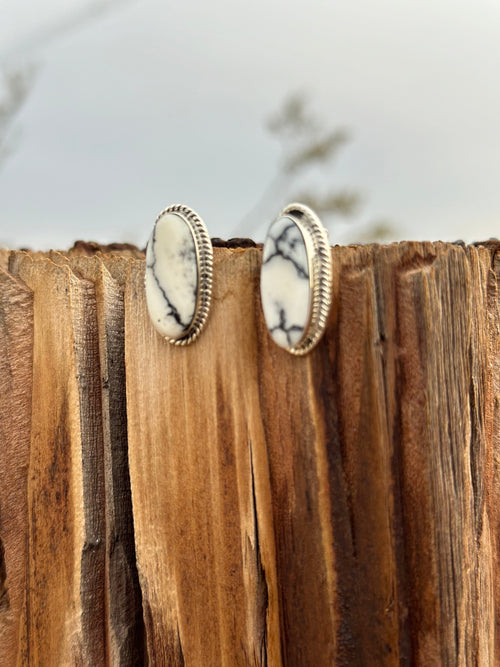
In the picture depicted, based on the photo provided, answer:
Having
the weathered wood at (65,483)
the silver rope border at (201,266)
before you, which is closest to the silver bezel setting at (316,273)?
the silver rope border at (201,266)

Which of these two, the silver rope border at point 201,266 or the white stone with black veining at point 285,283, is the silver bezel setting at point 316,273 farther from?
the silver rope border at point 201,266

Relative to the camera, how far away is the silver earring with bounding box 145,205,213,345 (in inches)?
29.5

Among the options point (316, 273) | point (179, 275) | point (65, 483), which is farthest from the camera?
point (65, 483)

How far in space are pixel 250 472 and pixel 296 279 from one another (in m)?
0.26

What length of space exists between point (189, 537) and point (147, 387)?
0.69 feet

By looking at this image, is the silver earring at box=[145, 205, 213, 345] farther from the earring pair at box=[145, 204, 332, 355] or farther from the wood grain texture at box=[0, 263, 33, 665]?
the wood grain texture at box=[0, 263, 33, 665]

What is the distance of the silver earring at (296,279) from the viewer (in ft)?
2.15

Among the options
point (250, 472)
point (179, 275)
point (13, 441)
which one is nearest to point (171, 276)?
point (179, 275)

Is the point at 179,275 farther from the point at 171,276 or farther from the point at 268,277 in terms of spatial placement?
the point at 268,277

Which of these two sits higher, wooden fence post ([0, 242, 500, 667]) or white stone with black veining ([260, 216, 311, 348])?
white stone with black veining ([260, 216, 311, 348])

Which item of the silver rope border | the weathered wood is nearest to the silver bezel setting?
the silver rope border

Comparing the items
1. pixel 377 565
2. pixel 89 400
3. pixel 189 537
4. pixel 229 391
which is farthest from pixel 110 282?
pixel 377 565

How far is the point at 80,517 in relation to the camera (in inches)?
33.9

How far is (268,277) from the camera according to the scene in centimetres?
70
